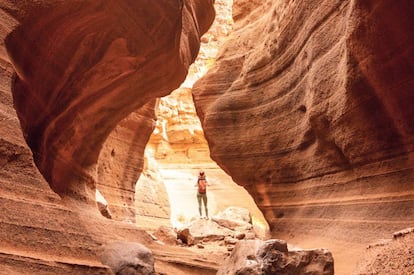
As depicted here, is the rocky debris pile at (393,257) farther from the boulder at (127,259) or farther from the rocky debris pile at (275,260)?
the boulder at (127,259)

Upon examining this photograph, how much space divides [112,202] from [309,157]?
5034 mm

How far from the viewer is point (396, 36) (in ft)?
15.6

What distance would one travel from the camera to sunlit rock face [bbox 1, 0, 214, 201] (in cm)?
499

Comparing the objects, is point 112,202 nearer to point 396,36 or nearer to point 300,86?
point 300,86

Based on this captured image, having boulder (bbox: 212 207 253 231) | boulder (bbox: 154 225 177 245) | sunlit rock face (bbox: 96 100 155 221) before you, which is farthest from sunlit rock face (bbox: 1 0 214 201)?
boulder (bbox: 212 207 253 231)

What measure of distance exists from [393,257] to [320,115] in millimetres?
4066

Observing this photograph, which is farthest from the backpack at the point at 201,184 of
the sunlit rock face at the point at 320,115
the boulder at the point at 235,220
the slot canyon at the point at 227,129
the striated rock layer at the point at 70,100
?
the striated rock layer at the point at 70,100

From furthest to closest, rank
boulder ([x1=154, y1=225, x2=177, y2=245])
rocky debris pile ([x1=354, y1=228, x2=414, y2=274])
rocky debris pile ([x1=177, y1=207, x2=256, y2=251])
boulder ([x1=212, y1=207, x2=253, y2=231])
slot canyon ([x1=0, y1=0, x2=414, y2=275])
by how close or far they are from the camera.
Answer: boulder ([x1=212, y1=207, x2=253, y2=231]) → boulder ([x1=154, y1=225, x2=177, y2=245]) → rocky debris pile ([x1=177, y1=207, x2=256, y2=251]) → slot canyon ([x1=0, y1=0, x2=414, y2=275]) → rocky debris pile ([x1=354, y1=228, x2=414, y2=274])

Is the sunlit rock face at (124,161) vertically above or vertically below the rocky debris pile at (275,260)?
above

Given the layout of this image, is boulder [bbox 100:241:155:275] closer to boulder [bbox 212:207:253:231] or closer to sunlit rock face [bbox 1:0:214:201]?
sunlit rock face [bbox 1:0:214:201]

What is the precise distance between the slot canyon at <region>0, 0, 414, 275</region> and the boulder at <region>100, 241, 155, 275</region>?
2 centimetres

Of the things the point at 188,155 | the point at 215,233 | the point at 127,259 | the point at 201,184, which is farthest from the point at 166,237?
the point at 188,155

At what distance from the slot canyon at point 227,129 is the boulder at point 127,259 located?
0.02m

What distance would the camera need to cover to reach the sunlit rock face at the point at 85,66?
499 centimetres
